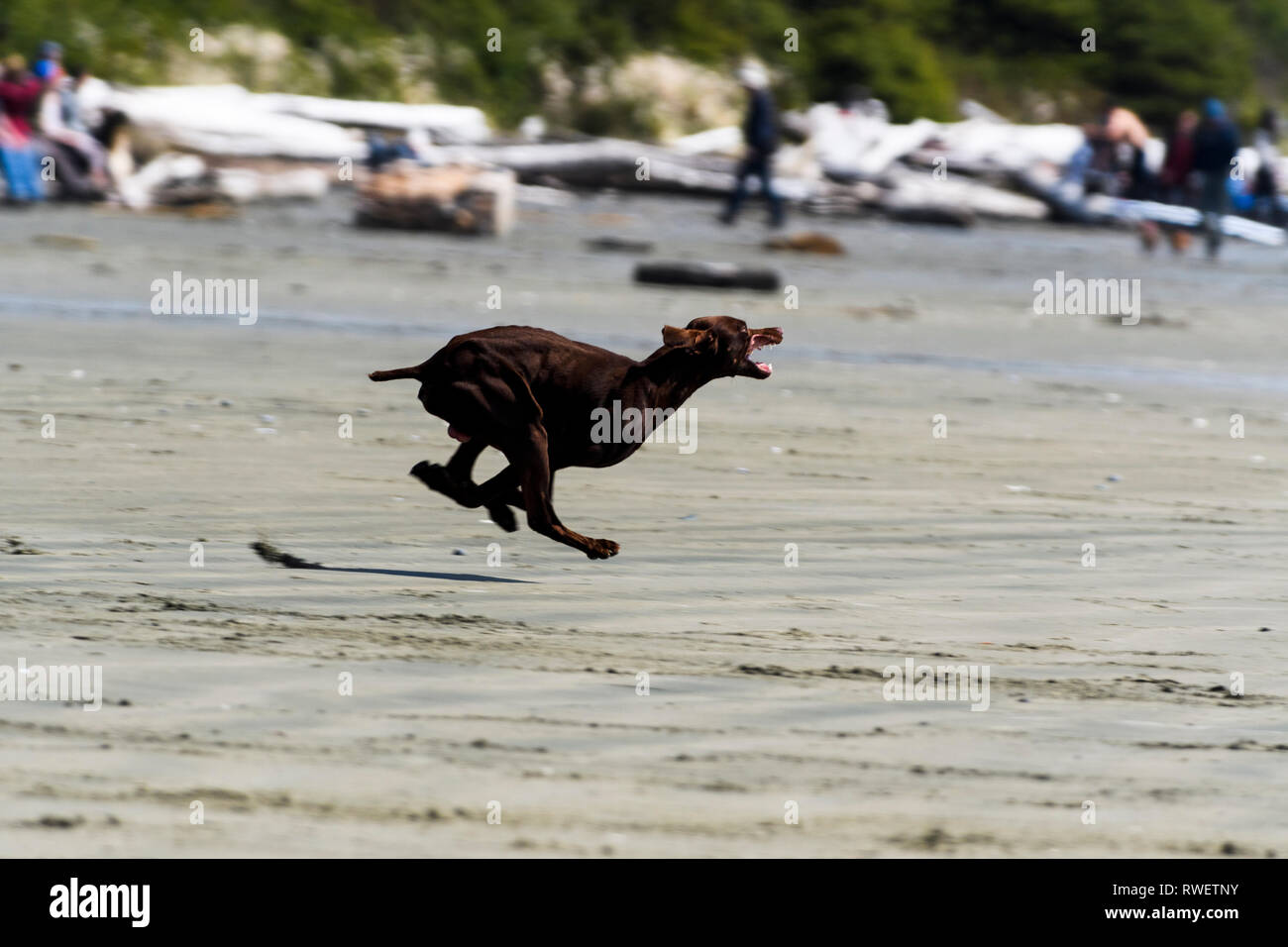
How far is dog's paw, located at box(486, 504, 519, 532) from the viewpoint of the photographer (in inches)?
272

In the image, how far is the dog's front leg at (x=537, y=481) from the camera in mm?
6414

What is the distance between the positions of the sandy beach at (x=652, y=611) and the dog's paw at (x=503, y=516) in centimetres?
17

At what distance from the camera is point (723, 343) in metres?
6.63

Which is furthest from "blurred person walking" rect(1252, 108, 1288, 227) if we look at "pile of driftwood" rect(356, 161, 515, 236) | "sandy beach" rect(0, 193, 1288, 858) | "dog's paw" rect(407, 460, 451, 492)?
"dog's paw" rect(407, 460, 451, 492)

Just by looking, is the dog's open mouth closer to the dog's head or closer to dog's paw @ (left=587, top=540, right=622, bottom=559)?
the dog's head

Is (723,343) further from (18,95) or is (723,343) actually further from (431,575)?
(18,95)

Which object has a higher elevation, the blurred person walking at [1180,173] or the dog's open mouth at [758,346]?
the blurred person walking at [1180,173]

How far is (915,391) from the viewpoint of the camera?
39.9 feet

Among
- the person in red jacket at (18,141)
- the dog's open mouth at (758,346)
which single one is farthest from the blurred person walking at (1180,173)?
the dog's open mouth at (758,346)

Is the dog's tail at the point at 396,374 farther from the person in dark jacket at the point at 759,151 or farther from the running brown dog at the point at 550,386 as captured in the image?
the person in dark jacket at the point at 759,151

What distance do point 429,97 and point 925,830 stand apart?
3369cm

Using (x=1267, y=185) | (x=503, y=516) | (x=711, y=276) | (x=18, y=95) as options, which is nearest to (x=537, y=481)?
(x=503, y=516)

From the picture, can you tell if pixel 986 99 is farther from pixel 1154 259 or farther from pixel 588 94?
pixel 1154 259
